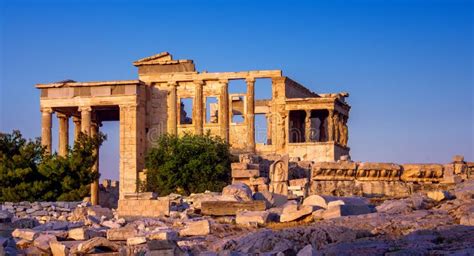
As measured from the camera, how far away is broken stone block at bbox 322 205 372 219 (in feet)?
59.8

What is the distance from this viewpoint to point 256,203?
805 inches

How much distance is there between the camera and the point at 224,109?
4912 cm

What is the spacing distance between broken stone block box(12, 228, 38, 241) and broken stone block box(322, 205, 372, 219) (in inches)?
201

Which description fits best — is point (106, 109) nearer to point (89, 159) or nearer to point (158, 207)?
point (89, 159)

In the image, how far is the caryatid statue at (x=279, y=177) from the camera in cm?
2539

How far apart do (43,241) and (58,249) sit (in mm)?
813

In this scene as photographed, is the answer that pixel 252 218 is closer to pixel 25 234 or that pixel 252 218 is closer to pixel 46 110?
pixel 25 234

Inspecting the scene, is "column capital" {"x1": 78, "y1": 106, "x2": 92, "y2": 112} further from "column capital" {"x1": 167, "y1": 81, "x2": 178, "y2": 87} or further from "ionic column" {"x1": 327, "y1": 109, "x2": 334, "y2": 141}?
"ionic column" {"x1": 327, "y1": 109, "x2": 334, "y2": 141}

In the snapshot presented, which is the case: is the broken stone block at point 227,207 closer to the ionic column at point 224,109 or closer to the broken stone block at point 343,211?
the broken stone block at point 343,211

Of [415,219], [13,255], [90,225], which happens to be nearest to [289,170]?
[90,225]

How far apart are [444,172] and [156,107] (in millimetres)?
24840

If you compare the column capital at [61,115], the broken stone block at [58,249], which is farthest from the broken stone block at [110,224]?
the column capital at [61,115]

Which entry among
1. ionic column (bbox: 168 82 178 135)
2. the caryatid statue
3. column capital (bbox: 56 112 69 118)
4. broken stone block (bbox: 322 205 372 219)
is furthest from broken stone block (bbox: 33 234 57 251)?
column capital (bbox: 56 112 69 118)

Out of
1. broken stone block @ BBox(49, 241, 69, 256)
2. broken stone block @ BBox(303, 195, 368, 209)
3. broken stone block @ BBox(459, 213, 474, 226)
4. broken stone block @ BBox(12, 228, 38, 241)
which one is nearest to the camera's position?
broken stone block @ BBox(459, 213, 474, 226)
